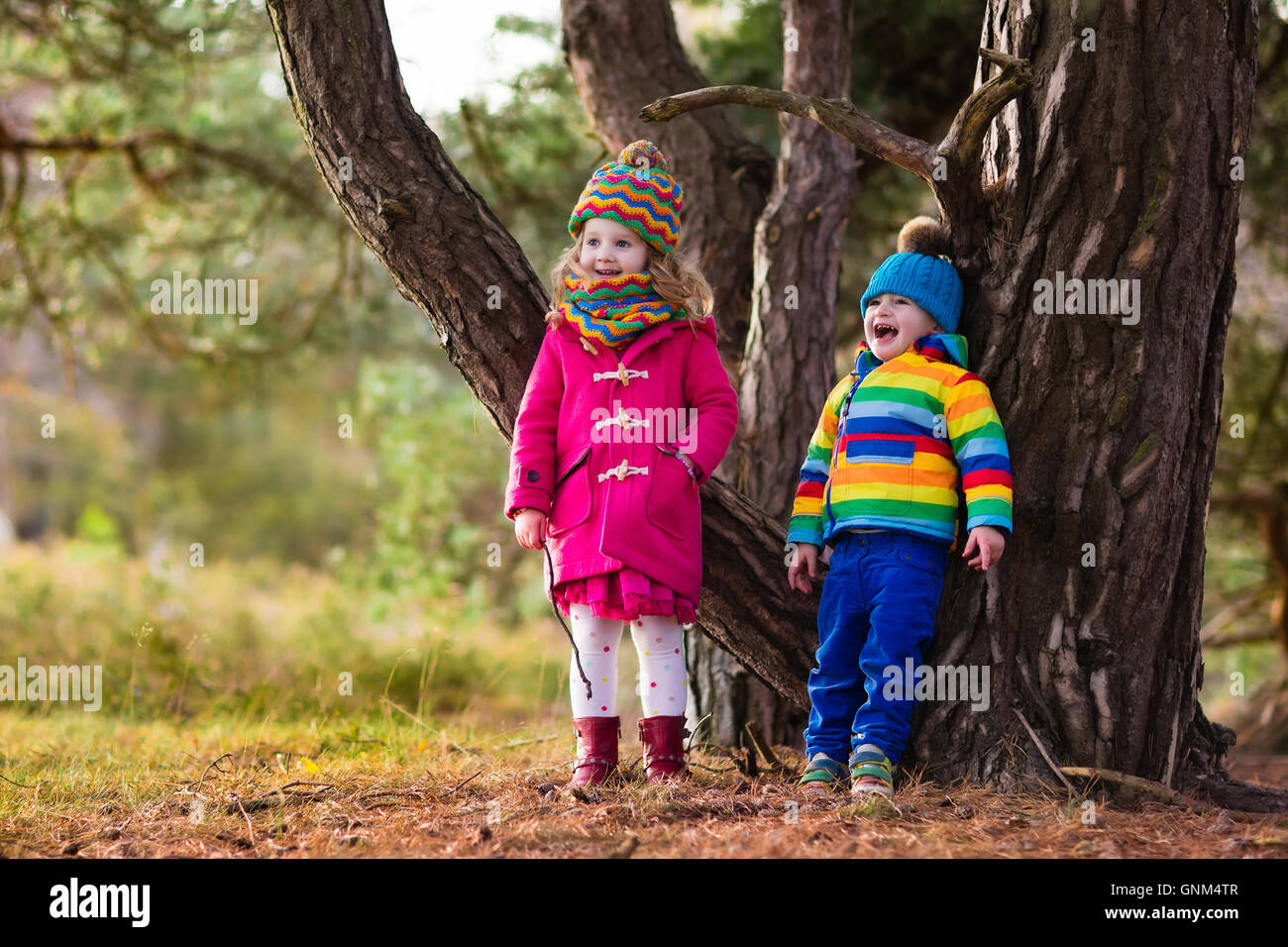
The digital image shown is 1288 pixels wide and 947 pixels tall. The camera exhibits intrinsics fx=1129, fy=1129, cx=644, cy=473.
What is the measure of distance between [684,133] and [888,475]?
7.53 ft

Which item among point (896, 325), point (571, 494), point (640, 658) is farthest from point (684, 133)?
point (640, 658)

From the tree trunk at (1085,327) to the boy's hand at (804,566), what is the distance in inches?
16.4

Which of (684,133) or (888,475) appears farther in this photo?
(684,133)

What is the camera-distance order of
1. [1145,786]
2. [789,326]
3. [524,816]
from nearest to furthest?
1. [524,816]
2. [1145,786]
3. [789,326]

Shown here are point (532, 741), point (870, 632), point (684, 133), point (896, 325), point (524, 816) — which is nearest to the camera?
point (524, 816)

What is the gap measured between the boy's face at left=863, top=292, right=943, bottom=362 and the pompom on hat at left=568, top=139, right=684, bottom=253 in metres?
0.70

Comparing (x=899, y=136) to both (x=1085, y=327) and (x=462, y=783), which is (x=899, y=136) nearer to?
(x=1085, y=327)

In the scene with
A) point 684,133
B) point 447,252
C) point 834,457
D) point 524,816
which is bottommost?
point 524,816

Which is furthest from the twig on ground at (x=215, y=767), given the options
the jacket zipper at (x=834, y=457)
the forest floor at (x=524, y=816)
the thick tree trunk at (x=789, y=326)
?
the jacket zipper at (x=834, y=457)

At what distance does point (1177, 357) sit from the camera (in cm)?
326

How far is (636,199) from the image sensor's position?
356 centimetres

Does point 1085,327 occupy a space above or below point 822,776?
above

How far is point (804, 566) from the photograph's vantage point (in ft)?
11.7
